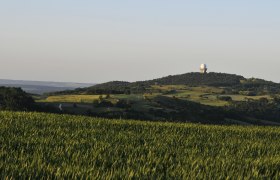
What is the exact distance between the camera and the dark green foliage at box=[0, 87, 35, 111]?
9018 centimetres

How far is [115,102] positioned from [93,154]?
353ft

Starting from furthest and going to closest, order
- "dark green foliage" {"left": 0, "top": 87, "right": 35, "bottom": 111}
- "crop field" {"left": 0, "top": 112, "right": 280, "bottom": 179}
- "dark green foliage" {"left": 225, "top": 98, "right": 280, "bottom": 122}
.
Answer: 1. "dark green foliage" {"left": 225, "top": 98, "right": 280, "bottom": 122}
2. "dark green foliage" {"left": 0, "top": 87, "right": 35, "bottom": 111}
3. "crop field" {"left": 0, "top": 112, "right": 280, "bottom": 179}

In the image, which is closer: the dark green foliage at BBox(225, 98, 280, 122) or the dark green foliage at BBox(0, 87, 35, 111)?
the dark green foliage at BBox(0, 87, 35, 111)

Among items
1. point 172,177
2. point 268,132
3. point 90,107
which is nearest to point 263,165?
point 172,177

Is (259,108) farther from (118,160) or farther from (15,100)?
(118,160)

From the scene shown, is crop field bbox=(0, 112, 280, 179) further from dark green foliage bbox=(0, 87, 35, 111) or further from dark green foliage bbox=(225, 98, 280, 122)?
dark green foliage bbox=(225, 98, 280, 122)

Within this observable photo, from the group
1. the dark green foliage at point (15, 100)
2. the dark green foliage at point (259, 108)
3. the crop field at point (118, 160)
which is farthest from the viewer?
the dark green foliage at point (259, 108)

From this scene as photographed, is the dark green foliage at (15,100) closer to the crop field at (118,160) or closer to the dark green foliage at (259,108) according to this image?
the dark green foliage at (259,108)

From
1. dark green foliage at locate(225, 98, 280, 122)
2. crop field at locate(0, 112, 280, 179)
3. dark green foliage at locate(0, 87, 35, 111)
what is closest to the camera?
crop field at locate(0, 112, 280, 179)

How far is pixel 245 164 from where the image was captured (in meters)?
13.5

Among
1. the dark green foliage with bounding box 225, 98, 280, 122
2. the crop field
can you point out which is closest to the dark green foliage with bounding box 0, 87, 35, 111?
the dark green foliage with bounding box 225, 98, 280, 122

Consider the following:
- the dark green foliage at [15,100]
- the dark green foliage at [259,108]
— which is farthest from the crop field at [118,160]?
the dark green foliage at [259,108]

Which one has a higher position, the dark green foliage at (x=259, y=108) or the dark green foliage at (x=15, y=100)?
the dark green foliage at (x=15, y=100)

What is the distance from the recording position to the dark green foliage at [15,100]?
A: 90181mm
